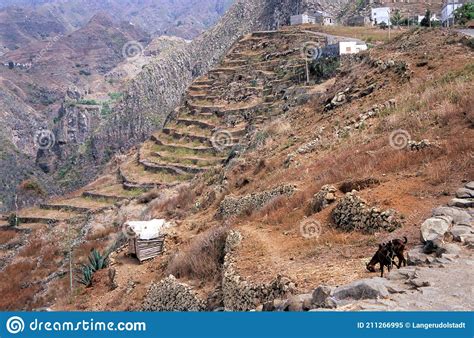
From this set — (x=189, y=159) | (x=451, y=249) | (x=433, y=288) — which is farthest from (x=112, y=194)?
(x=433, y=288)

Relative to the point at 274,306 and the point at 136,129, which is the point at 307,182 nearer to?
the point at 274,306

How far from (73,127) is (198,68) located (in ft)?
184

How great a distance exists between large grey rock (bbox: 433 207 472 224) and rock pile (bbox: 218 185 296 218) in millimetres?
5392

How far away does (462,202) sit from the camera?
10227 millimetres

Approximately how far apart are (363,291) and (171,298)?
6.56 metres

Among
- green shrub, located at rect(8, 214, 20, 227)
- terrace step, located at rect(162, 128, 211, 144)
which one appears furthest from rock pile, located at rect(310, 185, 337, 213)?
green shrub, located at rect(8, 214, 20, 227)

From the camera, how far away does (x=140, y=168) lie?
55.3m

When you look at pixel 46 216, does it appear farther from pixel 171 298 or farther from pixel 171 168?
pixel 171 298

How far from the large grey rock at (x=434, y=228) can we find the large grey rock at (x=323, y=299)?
2.61 meters

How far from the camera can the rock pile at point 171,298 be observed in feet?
38.7

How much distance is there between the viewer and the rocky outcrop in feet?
30.1

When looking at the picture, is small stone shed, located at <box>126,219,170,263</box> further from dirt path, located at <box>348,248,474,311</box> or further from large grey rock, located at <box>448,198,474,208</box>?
dirt path, located at <box>348,248,474,311</box>

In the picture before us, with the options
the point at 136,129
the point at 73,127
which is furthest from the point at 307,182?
the point at 73,127

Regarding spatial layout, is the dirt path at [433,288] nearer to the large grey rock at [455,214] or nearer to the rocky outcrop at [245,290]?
the large grey rock at [455,214]
